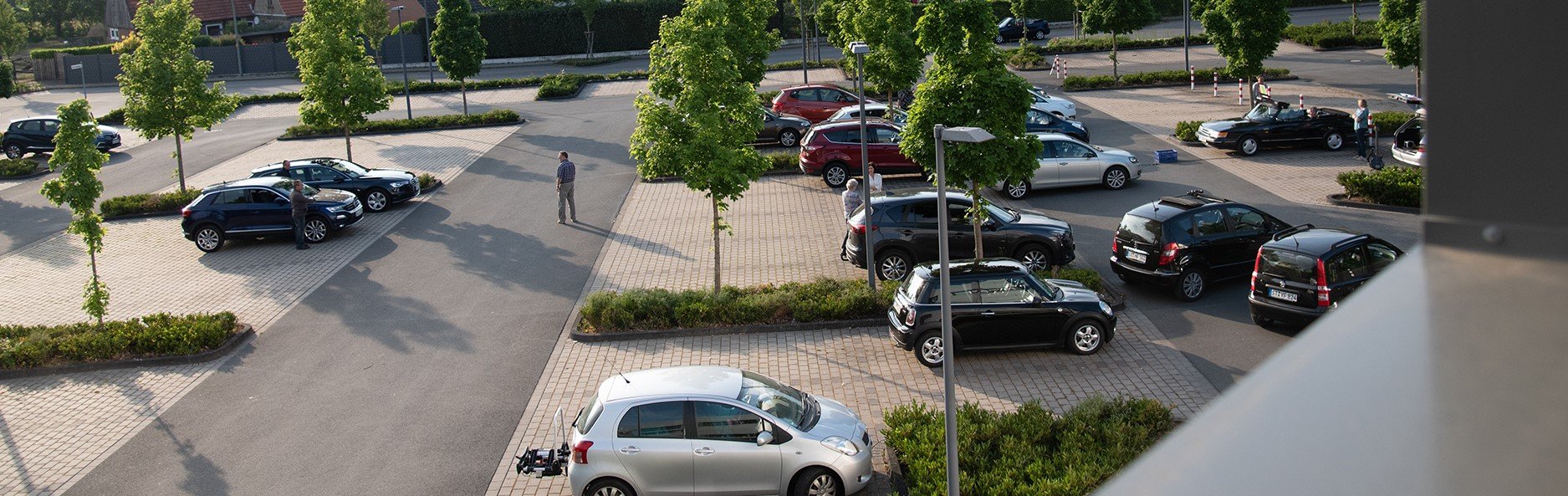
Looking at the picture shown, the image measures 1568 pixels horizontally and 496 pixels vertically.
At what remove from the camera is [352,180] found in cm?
2638

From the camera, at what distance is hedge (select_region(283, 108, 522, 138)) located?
3788cm

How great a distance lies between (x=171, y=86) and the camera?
27.9 metres

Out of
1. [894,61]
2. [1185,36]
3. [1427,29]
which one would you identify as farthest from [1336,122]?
[1427,29]

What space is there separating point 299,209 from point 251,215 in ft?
3.89

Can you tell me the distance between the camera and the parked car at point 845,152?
26625mm

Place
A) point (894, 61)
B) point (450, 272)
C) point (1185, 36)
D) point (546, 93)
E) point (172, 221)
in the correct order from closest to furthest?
point (450, 272) → point (172, 221) → point (894, 61) → point (1185, 36) → point (546, 93)

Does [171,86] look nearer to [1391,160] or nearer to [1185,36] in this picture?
[1391,160]

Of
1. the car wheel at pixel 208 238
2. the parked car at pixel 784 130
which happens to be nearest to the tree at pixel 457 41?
the parked car at pixel 784 130

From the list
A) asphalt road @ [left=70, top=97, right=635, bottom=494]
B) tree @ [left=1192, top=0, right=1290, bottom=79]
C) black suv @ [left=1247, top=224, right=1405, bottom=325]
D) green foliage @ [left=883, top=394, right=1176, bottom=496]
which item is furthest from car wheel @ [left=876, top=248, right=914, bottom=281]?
tree @ [left=1192, top=0, right=1290, bottom=79]

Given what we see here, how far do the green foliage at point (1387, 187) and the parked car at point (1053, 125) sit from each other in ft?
25.1

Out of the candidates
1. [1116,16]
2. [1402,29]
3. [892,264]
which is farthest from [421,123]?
[1402,29]

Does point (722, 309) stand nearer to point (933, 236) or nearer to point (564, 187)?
point (933, 236)

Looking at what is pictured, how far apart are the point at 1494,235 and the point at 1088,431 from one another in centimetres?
1029

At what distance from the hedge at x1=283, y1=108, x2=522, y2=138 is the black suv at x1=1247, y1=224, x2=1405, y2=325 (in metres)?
28.2
